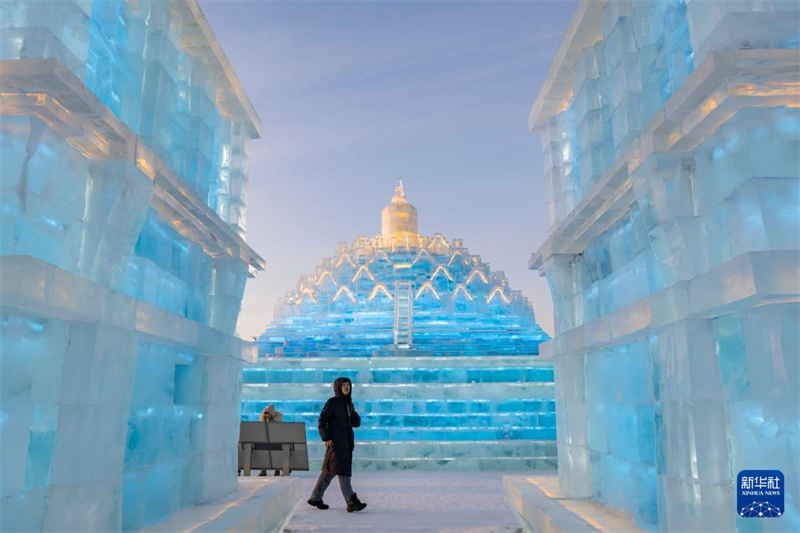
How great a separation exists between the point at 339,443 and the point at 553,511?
2753 millimetres

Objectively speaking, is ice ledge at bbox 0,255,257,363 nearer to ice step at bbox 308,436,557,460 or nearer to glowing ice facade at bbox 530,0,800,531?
glowing ice facade at bbox 530,0,800,531

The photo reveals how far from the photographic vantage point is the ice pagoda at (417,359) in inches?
519

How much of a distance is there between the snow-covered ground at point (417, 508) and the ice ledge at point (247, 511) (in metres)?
0.24

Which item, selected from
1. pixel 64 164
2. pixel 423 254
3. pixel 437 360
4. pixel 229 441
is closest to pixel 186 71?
pixel 64 164

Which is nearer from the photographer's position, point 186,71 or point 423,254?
point 186,71

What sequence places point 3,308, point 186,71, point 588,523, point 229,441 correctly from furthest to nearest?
point 229,441 < point 186,71 < point 588,523 < point 3,308

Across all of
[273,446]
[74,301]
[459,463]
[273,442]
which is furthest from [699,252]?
[459,463]

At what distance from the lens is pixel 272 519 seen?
6.01 metres

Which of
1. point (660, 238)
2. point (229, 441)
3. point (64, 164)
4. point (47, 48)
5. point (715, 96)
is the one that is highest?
point (47, 48)

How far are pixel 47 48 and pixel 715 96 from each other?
3755 mm

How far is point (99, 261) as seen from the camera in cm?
389

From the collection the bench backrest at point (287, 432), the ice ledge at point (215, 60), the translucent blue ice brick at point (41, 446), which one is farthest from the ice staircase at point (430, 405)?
the translucent blue ice brick at point (41, 446)

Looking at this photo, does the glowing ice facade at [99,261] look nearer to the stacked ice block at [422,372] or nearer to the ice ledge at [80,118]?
the ice ledge at [80,118]

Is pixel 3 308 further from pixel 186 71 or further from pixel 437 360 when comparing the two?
pixel 437 360
